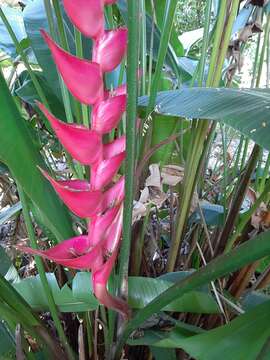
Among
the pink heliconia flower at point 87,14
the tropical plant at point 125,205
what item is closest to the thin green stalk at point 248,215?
the tropical plant at point 125,205

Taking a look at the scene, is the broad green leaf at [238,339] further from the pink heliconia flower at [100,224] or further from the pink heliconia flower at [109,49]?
the pink heliconia flower at [109,49]

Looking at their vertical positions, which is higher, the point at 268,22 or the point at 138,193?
the point at 268,22

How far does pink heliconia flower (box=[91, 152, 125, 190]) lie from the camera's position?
324 mm

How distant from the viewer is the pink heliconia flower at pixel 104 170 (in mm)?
324

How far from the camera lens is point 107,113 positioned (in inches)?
12.1

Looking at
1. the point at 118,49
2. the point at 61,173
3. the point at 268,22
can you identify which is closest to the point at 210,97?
the point at 118,49

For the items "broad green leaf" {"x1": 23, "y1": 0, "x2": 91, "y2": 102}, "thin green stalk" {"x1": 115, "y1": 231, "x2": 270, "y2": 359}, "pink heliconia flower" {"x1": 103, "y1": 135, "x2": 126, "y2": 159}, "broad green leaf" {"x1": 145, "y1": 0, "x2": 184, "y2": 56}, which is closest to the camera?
"thin green stalk" {"x1": 115, "y1": 231, "x2": 270, "y2": 359}

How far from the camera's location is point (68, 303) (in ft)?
1.39

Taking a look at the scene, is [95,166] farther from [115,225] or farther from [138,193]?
[138,193]

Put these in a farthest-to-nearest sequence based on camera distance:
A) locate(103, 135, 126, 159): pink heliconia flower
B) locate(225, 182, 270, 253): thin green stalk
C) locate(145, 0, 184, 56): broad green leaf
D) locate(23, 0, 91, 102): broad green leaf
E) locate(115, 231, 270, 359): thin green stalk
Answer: locate(145, 0, 184, 56): broad green leaf
locate(23, 0, 91, 102): broad green leaf
locate(225, 182, 270, 253): thin green stalk
locate(103, 135, 126, 159): pink heliconia flower
locate(115, 231, 270, 359): thin green stalk

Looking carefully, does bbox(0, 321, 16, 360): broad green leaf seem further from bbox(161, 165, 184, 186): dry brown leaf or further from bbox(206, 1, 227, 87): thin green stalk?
bbox(206, 1, 227, 87): thin green stalk

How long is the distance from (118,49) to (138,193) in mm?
226

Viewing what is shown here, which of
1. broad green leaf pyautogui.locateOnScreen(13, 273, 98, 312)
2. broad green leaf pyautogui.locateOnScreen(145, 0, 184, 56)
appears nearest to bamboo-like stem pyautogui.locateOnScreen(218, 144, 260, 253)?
broad green leaf pyautogui.locateOnScreen(13, 273, 98, 312)

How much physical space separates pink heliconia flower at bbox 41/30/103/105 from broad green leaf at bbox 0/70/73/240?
2.2 inches
